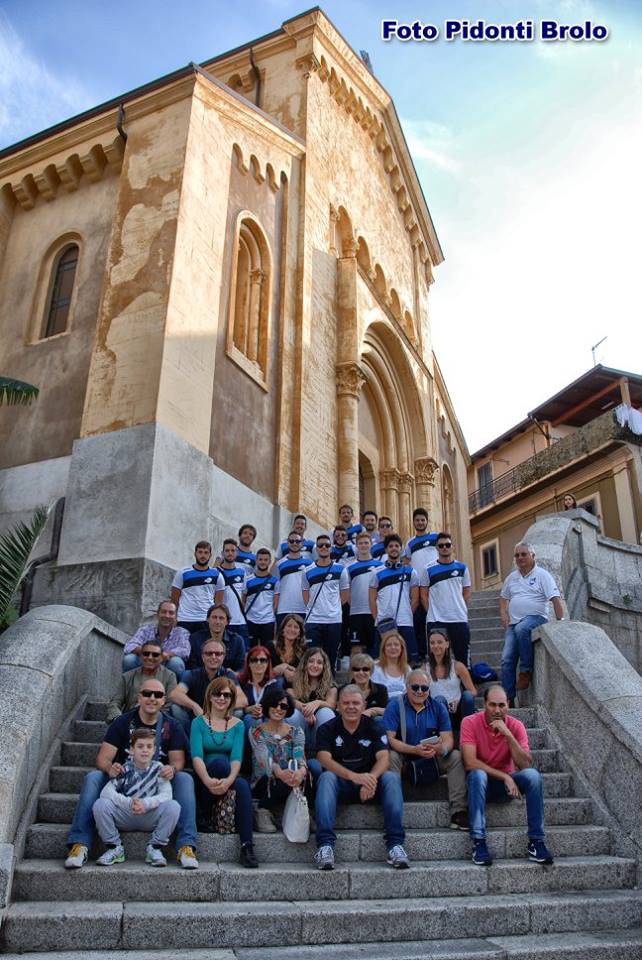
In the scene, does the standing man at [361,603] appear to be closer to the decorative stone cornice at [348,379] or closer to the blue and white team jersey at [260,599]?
the blue and white team jersey at [260,599]

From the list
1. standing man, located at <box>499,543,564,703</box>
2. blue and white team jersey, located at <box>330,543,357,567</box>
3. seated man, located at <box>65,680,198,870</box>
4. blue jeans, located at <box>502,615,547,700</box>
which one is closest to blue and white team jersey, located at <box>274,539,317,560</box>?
blue and white team jersey, located at <box>330,543,357,567</box>

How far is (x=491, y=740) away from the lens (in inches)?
224

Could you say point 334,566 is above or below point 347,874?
above

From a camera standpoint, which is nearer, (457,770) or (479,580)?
(457,770)

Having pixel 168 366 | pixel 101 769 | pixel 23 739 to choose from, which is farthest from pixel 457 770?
pixel 168 366

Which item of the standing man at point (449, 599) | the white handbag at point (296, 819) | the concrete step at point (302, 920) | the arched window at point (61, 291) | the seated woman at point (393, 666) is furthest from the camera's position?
the arched window at point (61, 291)

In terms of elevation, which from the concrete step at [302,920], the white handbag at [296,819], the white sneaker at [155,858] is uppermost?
the white handbag at [296,819]

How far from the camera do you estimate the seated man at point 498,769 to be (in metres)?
5.25

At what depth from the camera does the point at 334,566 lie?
336 inches

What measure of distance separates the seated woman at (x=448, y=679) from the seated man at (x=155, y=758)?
224cm

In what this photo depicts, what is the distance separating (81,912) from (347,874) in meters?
1.57

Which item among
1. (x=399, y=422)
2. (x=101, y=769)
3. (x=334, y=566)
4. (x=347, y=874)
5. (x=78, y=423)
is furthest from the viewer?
(x=399, y=422)

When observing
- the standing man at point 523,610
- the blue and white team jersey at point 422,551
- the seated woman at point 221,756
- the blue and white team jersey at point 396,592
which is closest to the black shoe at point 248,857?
the seated woman at point 221,756

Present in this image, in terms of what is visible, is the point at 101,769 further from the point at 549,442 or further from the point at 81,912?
the point at 549,442
